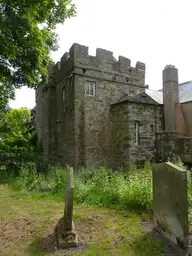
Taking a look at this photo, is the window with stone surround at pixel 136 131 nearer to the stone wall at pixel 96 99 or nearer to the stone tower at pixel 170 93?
the stone wall at pixel 96 99

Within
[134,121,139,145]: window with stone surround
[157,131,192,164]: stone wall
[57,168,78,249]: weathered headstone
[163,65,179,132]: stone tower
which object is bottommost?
[57,168,78,249]: weathered headstone

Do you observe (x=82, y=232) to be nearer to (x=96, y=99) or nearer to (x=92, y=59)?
(x=96, y=99)

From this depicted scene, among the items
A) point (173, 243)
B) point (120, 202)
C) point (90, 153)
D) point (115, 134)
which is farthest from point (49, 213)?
point (115, 134)

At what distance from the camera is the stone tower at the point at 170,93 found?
57.5ft

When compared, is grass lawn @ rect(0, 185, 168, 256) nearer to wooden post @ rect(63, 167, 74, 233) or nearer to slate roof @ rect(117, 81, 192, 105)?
wooden post @ rect(63, 167, 74, 233)

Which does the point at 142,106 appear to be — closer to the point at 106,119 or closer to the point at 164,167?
the point at 106,119

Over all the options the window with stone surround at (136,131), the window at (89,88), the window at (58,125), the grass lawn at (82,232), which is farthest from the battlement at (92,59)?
the grass lawn at (82,232)

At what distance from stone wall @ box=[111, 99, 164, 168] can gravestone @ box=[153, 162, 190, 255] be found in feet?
36.5

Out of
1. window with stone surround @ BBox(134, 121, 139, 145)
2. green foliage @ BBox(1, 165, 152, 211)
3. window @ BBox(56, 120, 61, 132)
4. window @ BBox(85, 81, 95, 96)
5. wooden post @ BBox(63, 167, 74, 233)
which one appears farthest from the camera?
window @ BBox(56, 120, 61, 132)

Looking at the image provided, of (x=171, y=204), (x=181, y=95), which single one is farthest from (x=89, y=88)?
(x=171, y=204)

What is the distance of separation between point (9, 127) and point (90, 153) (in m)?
11.3

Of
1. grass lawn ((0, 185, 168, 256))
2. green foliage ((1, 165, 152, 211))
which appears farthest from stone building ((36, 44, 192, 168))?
grass lawn ((0, 185, 168, 256))

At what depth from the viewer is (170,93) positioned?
57.7 ft

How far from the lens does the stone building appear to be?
16.8 meters
